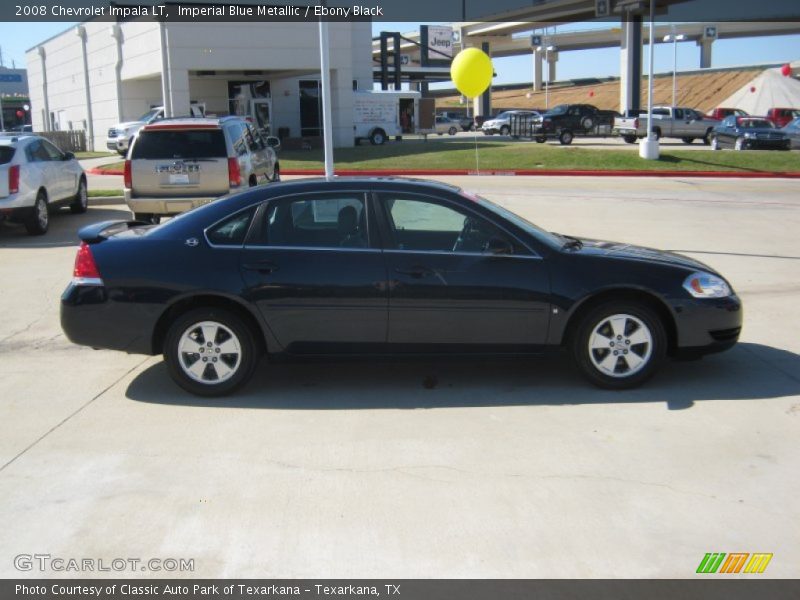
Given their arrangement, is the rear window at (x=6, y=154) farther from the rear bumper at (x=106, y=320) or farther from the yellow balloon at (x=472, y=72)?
the rear bumper at (x=106, y=320)

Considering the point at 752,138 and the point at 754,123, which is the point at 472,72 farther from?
the point at 754,123

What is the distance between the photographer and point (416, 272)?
5.74 meters

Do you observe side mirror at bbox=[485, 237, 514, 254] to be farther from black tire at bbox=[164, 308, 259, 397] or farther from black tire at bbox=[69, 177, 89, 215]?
black tire at bbox=[69, 177, 89, 215]

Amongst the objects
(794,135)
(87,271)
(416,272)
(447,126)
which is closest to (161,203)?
(87,271)

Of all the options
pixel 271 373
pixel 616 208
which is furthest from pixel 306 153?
pixel 271 373

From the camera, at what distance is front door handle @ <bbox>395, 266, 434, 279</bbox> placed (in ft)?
18.8

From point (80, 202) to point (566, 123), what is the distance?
26514 mm

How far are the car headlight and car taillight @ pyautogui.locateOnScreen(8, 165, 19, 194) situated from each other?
35.2ft

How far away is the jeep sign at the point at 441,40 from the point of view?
7938 centimetres

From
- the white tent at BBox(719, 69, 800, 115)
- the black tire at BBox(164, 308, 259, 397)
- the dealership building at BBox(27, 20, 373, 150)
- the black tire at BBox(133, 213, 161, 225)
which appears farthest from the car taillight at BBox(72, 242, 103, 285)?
the white tent at BBox(719, 69, 800, 115)

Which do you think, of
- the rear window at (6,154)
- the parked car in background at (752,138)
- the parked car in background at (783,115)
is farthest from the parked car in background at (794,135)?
the rear window at (6,154)

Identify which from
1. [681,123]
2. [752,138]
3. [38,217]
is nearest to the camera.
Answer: [38,217]

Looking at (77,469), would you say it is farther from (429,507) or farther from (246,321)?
(429,507)

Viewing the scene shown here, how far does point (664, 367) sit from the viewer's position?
658 cm
